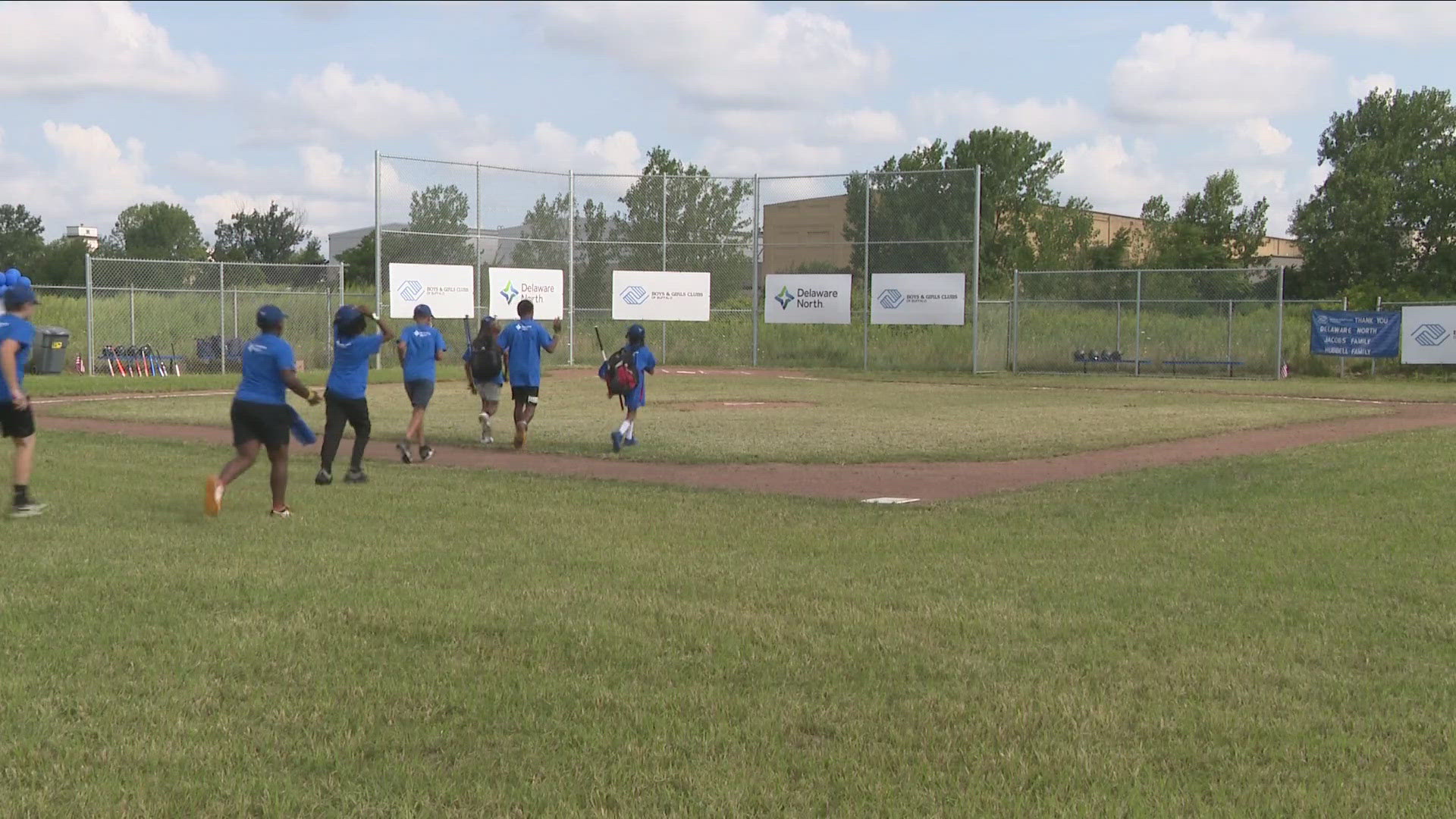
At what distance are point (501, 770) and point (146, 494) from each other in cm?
744

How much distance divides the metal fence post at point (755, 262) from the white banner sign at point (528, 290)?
566 centimetres

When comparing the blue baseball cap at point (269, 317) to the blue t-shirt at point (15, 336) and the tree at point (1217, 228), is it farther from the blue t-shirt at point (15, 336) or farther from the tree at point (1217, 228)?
the tree at point (1217, 228)

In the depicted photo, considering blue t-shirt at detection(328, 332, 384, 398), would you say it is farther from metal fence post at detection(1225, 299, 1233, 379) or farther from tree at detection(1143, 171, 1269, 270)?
tree at detection(1143, 171, 1269, 270)

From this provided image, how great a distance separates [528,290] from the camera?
35.9 metres

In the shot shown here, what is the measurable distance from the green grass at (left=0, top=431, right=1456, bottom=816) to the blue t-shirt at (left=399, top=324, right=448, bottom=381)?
415 cm

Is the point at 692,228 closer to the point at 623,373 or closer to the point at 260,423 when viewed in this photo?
the point at 623,373

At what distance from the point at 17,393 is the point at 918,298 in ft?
93.4

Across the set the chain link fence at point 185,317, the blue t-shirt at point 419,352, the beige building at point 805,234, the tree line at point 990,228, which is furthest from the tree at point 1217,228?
the blue t-shirt at point 419,352

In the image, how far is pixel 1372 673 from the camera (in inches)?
204

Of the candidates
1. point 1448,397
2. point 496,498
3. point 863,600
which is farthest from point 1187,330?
point 863,600

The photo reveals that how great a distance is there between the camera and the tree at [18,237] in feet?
254

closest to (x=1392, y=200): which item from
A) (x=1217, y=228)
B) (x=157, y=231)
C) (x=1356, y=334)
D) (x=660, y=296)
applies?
(x=1217, y=228)

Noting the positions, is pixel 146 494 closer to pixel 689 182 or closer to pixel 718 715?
pixel 718 715

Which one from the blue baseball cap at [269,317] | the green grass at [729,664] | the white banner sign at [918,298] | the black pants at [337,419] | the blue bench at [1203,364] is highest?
the white banner sign at [918,298]
